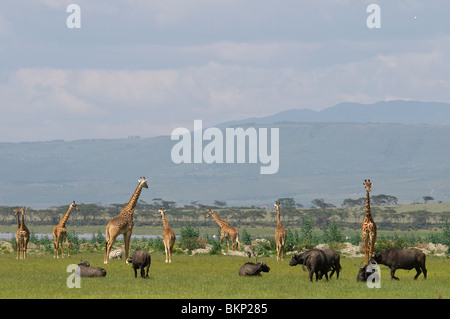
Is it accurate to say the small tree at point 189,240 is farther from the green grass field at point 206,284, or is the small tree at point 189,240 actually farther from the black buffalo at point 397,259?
the black buffalo at point 397,259

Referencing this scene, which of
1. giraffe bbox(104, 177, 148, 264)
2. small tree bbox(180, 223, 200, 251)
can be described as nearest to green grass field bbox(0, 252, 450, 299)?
giraffe bbox(104, 177, 148, 264)

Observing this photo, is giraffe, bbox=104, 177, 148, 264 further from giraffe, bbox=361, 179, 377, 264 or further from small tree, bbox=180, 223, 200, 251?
small tree, bbox=180, 223, 200, 251

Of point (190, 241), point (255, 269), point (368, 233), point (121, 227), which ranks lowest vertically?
point (255, 269)

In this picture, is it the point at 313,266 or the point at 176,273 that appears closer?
the point at 313,266

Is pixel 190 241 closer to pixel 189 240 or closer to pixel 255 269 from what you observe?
pixel 189 240

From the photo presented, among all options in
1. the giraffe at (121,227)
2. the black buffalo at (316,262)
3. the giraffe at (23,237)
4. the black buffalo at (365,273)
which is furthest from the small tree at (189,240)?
the black buffalo at (365,273)

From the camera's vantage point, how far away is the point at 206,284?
2612cm

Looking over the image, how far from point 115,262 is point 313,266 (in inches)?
504

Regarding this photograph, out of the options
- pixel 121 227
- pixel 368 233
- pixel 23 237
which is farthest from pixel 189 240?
pixel 368 233

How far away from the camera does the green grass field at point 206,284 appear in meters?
22.7

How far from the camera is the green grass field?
22703 mm
